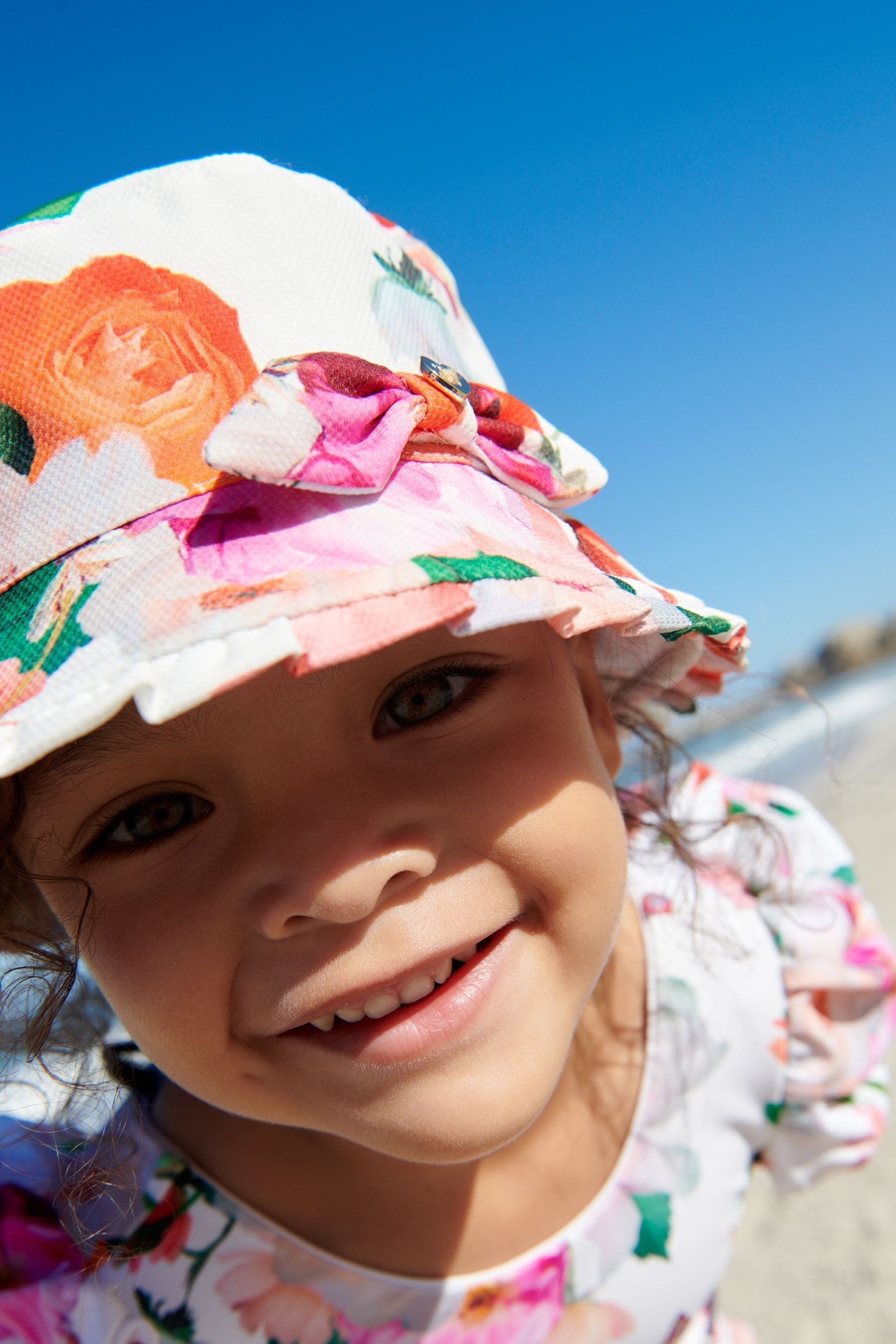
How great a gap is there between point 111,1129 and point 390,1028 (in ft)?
2.34

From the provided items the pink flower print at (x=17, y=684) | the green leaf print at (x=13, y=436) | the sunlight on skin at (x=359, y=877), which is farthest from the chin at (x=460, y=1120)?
the green leaf print at (x=13, y=436)

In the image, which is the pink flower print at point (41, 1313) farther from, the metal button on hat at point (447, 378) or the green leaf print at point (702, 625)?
the metal button on hat at point (447, 378)

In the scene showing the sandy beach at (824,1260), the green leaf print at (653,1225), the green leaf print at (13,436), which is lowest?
the sandy beach at (824,1260)

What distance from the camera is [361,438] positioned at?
1012 millimetres

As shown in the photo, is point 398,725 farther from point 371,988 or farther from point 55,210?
point 55,210

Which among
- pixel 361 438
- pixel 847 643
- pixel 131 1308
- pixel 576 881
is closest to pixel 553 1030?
pixel 576 881

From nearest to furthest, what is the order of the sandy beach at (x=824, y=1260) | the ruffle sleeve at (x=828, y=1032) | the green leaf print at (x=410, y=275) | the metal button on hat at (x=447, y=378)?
the metal button on hat at (x=447, y=378) → the green leaf print at (x=410, y=275) → the ruffle sleeve at (x=828, y=1032) → the sandy beach at (x=824, y=1260)

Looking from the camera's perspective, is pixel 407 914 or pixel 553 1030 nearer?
pixel 407 914

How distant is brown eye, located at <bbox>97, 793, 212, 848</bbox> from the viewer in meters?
1.11

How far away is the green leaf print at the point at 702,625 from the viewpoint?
122 centimetres

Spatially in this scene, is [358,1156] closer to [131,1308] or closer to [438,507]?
[131,1308]

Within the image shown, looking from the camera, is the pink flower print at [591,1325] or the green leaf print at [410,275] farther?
the pink flower print at [591,1325]

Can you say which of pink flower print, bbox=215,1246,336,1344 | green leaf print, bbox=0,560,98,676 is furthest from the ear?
pink flower print, bbox=215,1246,336,1344

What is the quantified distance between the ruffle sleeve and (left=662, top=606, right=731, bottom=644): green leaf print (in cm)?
83
